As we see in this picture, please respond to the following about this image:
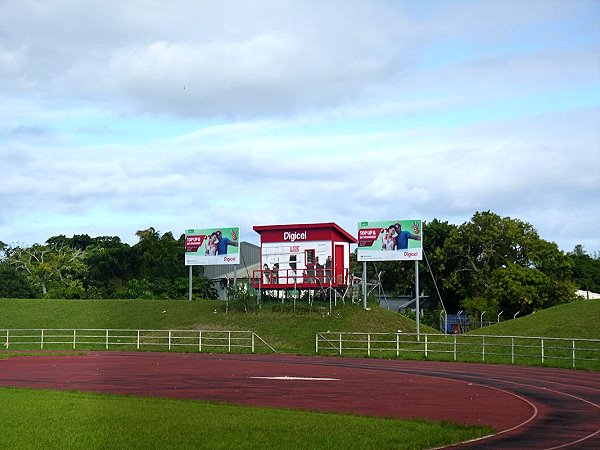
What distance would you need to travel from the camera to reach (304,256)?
6019 centimetres

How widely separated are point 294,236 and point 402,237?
9.62 meters

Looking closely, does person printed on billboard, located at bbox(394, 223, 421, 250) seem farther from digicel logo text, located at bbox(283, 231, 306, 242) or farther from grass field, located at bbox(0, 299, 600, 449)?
grass field, located at bbox(0, 299, 600, 449)

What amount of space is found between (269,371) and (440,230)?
59948mm


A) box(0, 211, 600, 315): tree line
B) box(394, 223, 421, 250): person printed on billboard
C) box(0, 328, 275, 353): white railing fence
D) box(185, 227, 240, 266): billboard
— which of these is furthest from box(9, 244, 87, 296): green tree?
box(394, 223, 421, 250): person printed on billboard

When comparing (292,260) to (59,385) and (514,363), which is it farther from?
(59,385)

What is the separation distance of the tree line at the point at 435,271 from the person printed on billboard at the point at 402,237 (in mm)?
Result: 17307

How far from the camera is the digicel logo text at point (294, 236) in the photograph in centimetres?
6008

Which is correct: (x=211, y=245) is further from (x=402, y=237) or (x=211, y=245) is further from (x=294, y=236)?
(x=402, y=237)

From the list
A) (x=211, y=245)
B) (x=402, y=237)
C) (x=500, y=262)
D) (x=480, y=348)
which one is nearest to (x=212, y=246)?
(x=211, y=245)

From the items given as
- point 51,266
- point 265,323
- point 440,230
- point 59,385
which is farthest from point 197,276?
point 59,385

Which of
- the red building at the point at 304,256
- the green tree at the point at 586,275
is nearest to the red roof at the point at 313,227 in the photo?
the red building at the point at 304,256

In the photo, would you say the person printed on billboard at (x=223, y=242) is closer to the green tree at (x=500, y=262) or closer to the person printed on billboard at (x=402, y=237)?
the person printed on billboard at (x=402, y=237)

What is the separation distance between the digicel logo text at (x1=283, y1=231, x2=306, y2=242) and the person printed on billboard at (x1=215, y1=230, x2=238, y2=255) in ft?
22.9

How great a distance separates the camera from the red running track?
65.6ft
